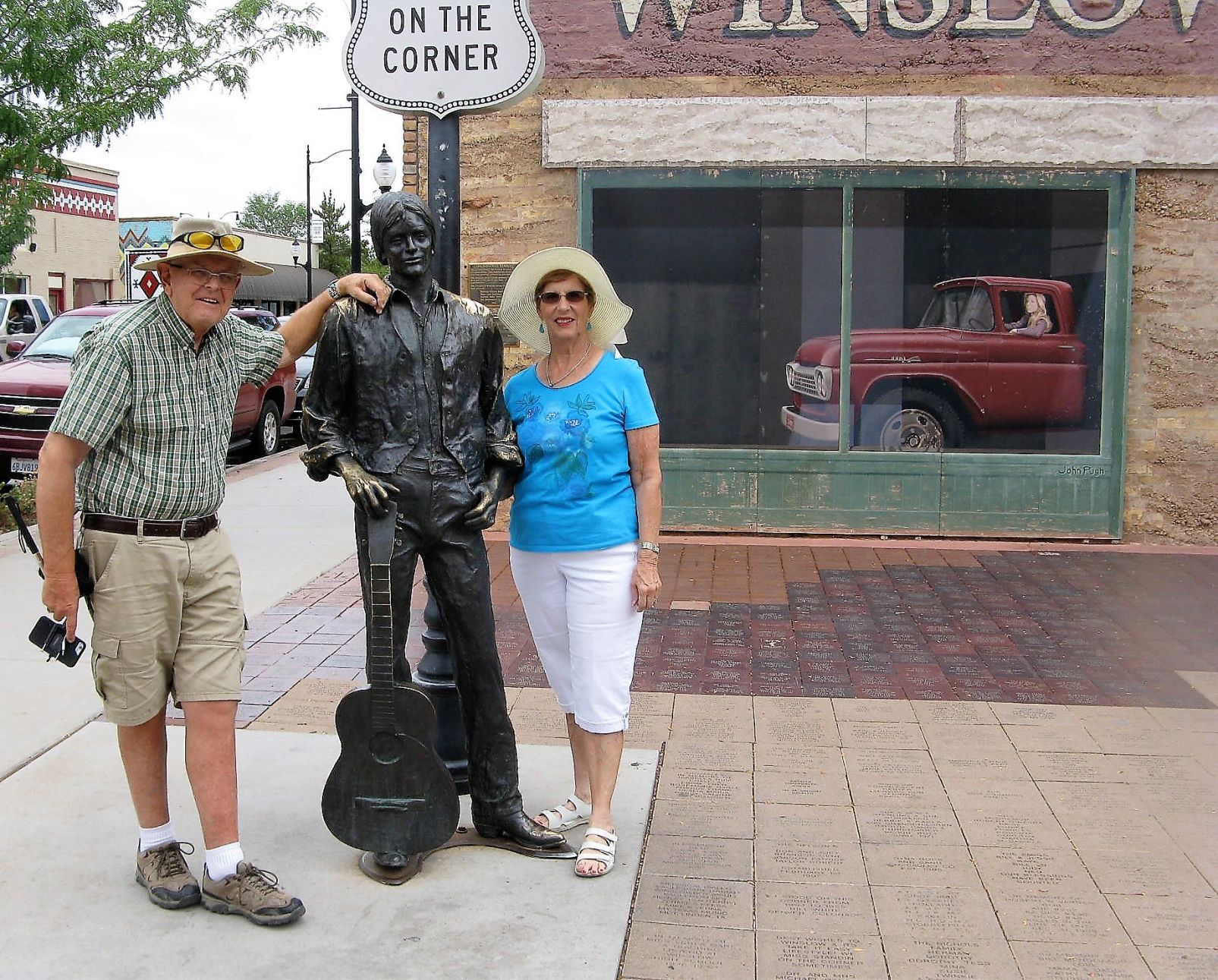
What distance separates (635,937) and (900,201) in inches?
269

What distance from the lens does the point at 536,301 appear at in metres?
3.97

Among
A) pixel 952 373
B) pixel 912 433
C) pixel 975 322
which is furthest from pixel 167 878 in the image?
pixel 975 322

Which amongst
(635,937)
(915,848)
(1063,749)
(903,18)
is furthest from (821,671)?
(903,18)

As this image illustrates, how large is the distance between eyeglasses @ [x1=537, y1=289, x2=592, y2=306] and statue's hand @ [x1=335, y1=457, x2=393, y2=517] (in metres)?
0.72

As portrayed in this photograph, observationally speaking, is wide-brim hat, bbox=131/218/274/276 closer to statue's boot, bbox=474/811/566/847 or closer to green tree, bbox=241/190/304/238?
statue's boot, bbox=474/811/566/847

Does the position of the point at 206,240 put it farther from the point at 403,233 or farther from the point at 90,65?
the point at 90,65

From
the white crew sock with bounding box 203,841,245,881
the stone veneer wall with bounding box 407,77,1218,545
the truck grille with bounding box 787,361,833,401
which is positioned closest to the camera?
the white crew sock with bounding box 203,841,245,881

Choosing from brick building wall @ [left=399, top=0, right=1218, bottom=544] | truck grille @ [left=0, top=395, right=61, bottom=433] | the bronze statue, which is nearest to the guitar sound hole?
the bronze statue

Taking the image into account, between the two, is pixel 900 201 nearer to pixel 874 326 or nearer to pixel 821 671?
pixel 874 326

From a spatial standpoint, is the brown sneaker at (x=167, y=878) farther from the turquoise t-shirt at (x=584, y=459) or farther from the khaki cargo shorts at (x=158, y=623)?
the turquoise t-shirt at (x=584, y=459)

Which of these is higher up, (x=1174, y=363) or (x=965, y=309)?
(x=965, y=309)

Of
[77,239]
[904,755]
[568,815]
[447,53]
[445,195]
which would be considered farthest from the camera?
[77,239]

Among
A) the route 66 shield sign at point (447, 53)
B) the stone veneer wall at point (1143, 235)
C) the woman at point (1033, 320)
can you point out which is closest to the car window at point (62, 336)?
the stone veneer wall at point (1143, 235)

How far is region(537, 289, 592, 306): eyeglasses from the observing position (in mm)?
3889
